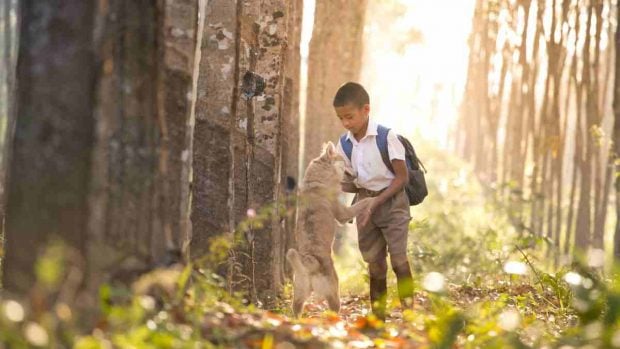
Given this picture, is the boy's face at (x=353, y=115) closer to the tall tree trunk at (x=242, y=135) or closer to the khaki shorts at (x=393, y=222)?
the khaki shorts at (x=393, y=222)

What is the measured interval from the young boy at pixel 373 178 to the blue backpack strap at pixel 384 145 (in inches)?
1.0

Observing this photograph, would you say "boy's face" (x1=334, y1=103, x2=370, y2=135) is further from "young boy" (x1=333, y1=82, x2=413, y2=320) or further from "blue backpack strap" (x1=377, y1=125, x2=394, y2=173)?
"blue backpack strap" (x1=377, y1=125, x2=394, y2=173)

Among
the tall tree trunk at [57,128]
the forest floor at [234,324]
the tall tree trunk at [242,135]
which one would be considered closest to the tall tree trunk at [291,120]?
the tall tree trunk at [242,135]

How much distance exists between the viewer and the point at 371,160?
28.9 feet

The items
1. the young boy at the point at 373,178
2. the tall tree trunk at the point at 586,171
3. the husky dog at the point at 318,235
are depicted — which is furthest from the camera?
the tall tree trunk at the point at 586,171

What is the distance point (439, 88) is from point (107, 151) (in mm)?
71585

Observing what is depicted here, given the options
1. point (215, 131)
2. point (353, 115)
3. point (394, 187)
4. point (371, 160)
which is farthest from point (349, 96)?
point (215, 131)

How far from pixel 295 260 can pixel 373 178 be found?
3.77 ft

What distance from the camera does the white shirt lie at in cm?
877

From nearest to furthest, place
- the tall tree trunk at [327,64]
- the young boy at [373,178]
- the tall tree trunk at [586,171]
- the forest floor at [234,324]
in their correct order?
1. the forest floor at [234,324]
2. the young boy at [373,178]
3. the tall tree trunk at [327,64]
4. the tall tree trunk at [586,171]

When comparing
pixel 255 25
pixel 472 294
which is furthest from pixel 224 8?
pixel 472 294

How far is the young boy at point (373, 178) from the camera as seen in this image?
871 centimetres

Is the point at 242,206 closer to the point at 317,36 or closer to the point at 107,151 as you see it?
the point at 107,151

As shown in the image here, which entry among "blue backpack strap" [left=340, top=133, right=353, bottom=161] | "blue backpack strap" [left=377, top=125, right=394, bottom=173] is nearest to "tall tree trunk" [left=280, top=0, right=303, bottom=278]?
"blue backpack strap" [left=340, top=133, right=353, bottom=161]
